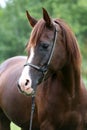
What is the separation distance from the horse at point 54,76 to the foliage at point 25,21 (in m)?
32.9

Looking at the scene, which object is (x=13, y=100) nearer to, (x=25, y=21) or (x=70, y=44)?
(x=70, y=44)

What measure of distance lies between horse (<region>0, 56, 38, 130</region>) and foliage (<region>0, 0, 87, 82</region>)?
31.0 m

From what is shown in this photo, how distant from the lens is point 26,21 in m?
44.3

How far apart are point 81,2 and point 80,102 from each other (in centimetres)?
3855

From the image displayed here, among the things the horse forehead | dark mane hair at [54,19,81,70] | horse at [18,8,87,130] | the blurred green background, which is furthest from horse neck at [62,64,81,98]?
the blurred green background

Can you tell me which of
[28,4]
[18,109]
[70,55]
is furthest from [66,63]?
[28,4]

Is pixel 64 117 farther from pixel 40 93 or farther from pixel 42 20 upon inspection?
pixel 42 20

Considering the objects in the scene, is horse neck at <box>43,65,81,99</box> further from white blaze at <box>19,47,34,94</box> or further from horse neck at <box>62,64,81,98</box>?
white blaze at <box>19,47,34,94</box>

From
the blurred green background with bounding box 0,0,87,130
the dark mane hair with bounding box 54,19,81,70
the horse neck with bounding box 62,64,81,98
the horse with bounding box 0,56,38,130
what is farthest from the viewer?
the blurred green background with bounding box 0,0,87,130

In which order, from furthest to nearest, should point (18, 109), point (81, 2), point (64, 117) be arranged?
point (81, 2), point (18, 109), point (64, 117)

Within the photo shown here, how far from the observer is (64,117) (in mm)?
5867

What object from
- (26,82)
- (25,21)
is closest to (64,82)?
(26,82)

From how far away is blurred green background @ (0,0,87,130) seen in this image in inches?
1635

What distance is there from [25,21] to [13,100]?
3769cm
